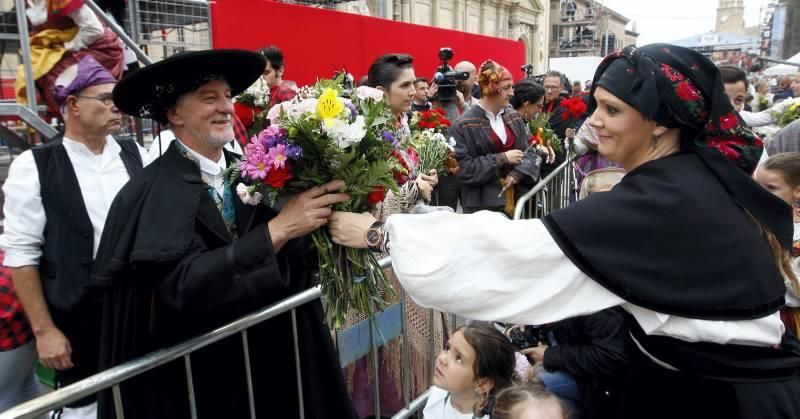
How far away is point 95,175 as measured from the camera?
2752 mm

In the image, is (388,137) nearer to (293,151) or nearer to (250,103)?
(293,151)

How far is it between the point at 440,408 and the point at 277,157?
1551 mm

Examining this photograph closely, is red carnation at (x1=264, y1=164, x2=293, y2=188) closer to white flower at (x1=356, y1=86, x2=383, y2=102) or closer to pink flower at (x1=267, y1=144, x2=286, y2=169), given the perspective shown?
pink flower at (x1=267, y1=144, x2=286, y2=169)

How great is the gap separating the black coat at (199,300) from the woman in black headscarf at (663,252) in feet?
1.94

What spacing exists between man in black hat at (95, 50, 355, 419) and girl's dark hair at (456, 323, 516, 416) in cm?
59

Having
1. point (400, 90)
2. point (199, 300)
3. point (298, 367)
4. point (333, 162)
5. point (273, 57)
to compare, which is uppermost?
point (273, 57)

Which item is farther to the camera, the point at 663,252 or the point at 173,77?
the point at 173,77

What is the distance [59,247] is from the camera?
8.21 feet

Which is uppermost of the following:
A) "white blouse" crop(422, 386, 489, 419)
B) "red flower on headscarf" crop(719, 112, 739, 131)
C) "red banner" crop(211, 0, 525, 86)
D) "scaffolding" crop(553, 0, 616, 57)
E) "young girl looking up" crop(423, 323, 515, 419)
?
"scaffolding" crop(553, 0, 616, 57)

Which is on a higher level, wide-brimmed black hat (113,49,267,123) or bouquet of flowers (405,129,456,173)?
wide-brimmed black hat (113,49,267,123)

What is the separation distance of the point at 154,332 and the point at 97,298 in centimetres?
81

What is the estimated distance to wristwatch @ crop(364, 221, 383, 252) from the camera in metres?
1.81

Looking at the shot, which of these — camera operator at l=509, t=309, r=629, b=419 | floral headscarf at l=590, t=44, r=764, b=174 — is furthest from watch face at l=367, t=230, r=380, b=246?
camera operator at l=509, t=309, r=629, b=419

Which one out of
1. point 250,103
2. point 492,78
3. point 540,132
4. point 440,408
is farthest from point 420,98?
point 440,408
